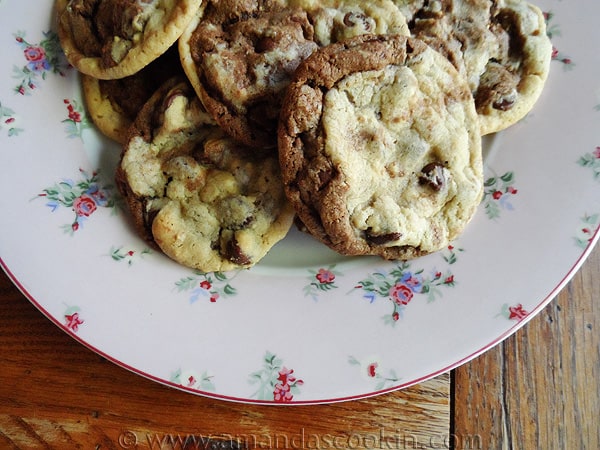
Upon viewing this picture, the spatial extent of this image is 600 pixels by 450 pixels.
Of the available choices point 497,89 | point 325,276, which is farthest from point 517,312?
point 497,89

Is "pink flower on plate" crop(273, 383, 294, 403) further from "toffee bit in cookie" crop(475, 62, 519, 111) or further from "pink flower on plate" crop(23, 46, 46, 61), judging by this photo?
"pink flower on plate" crop(23, 46, 46, 61)

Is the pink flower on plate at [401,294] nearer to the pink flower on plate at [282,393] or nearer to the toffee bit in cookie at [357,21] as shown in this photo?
the pink flower on plate at [282,393]

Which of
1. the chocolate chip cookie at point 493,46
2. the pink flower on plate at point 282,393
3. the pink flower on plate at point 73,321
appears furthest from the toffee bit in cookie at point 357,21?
the pink flower on plate at point 73,321

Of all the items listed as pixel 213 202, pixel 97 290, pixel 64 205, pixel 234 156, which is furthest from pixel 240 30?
pixel 97 290

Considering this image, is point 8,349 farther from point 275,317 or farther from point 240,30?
point 240,30

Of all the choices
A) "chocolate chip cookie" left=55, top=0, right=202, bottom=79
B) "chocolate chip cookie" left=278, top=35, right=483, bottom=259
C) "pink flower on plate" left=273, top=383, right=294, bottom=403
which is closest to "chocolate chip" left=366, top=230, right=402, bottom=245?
"chocolate chip cookie" left=278, top=35, right=483, bottom=259

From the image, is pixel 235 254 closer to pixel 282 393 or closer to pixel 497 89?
pixel 282 393
